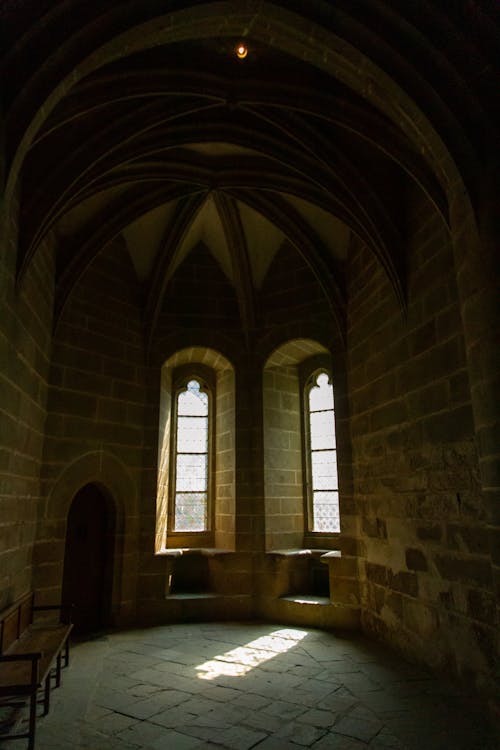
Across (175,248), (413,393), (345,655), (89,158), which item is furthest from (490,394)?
(175,248)

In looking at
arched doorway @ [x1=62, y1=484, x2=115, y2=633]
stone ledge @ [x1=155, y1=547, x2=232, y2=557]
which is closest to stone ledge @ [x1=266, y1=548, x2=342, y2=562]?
stone ledge @ [x1=155, y1=547, x2=232, y2=557]

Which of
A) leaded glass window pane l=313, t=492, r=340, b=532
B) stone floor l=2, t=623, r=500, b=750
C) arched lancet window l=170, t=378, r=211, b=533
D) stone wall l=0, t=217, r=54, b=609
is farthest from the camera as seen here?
arched lancet window l=170, t=378, r=211, b=533

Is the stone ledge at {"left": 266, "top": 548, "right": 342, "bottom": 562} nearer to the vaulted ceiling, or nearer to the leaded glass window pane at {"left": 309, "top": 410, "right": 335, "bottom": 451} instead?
the leaded glass window pane at {"left": 309, "top": 410, "right": 335, "bottom": 451}

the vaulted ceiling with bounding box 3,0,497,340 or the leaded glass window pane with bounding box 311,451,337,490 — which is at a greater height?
the vaulted ceiling with bounding box 3,0,497,340

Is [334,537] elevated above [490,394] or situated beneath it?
situated beneath

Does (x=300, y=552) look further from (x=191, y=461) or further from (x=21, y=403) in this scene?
(x=21, y=403)

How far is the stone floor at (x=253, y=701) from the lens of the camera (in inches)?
133

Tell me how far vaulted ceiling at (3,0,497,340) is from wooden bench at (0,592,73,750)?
3.22m

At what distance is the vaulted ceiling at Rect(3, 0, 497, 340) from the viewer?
3.56 metres

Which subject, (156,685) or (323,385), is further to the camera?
(323,385)

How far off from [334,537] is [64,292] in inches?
195

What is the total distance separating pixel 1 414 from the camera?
434 cm

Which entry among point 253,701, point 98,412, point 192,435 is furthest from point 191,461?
point 253,701

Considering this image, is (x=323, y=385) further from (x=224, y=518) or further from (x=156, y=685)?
(x=156, y=685)
